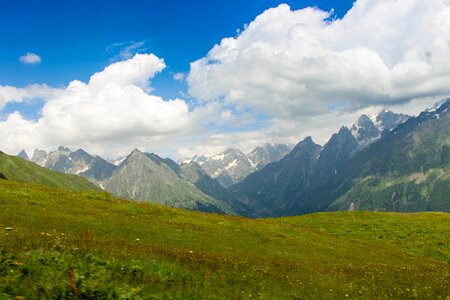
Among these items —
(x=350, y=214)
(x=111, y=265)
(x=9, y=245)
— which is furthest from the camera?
(x=350, y=214)

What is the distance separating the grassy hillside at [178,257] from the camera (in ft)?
42.1

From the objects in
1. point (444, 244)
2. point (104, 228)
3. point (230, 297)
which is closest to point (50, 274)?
point (230, 297)

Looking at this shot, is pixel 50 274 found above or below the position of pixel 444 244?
above

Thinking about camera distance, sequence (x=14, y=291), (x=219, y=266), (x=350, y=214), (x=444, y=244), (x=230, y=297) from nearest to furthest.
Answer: (x=14, y=291), (x=230, y=297), (x=219, y=266), (x=444, y=244), (x=350, y=214)

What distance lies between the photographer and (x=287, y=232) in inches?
1800

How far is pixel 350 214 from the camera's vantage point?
234 feet

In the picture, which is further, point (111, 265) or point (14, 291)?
point (111, 265)

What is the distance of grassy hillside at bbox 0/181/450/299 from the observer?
1284 cm

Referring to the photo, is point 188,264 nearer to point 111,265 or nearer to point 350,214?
point 111,265

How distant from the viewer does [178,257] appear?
20156mm

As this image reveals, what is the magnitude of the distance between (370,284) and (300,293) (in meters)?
5.63

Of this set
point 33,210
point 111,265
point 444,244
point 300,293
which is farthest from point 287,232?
point 111,265

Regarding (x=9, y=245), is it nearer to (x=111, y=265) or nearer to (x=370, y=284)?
(x=111, y=265)

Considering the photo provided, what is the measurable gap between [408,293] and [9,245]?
1690 centimetres
